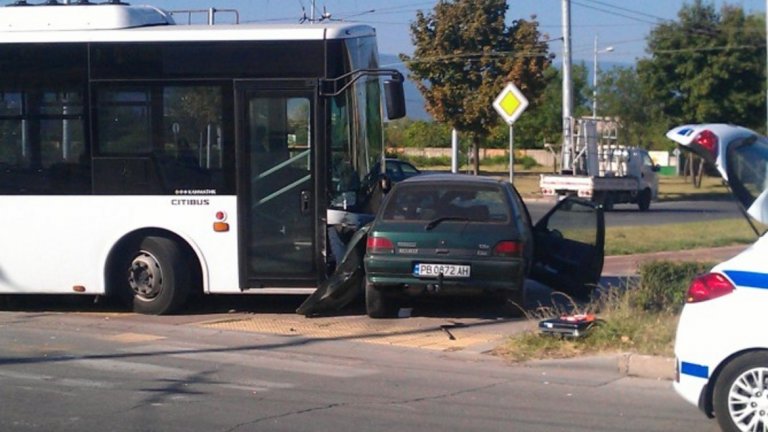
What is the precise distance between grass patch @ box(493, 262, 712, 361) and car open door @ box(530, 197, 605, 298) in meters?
1.30

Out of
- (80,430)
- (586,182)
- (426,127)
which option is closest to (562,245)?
(80,430)

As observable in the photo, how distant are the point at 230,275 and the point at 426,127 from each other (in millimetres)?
60138

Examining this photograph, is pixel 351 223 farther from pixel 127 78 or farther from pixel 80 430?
pixel 80 430

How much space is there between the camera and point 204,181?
13414 mm

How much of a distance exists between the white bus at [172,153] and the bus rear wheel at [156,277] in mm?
16

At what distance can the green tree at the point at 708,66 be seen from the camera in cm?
5069

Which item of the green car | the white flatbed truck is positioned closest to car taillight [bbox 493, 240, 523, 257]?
the green car

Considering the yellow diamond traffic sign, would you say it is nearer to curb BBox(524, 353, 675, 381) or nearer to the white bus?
the white bus

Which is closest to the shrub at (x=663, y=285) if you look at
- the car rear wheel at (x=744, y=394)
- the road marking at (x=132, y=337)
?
the car rear wheel at (x=744, y=394)

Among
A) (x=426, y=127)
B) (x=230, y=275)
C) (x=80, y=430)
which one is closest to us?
(x=80, y=430)

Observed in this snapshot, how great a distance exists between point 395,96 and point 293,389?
4.55m

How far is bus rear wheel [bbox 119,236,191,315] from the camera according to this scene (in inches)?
530

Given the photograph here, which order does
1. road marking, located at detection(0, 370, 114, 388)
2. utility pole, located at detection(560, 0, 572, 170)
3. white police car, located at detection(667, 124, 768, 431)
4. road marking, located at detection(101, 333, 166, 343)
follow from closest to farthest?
white police car, located at detection(667, 124, 768, 431)
road marking, located at detection(0, 370, 114, 388)
road marking, located at detection(101, 333, 166, 343)
utility pole, located at detection(560, 0, 572, 170)

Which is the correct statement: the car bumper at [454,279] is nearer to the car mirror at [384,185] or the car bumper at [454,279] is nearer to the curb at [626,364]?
the curb at [626,364]
